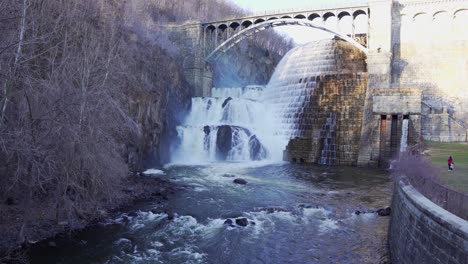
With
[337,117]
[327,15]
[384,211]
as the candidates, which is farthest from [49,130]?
[327,15]

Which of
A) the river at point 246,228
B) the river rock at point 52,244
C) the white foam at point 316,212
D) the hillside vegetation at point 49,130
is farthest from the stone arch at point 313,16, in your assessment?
the river rock at point 52,244

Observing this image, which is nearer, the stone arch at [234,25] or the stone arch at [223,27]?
the stone arch at [234,25]

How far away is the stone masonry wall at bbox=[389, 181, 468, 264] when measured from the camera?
5.45 meters

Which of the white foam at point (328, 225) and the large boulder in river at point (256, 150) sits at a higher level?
the large boulder in river at point (256, 150)

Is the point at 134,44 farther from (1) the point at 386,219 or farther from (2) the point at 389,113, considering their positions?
(1) the point at 386,219

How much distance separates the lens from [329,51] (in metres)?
32.8

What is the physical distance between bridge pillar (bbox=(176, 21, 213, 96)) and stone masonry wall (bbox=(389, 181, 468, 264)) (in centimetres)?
2976

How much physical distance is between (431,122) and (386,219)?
13855 millimetres

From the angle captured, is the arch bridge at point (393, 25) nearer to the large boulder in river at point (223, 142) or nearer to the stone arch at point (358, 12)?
the stone arch at point (358, 12)

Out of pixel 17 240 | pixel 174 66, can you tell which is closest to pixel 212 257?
pixel 17 240

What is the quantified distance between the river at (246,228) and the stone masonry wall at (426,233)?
2.10 meters

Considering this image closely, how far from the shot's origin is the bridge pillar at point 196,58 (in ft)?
122

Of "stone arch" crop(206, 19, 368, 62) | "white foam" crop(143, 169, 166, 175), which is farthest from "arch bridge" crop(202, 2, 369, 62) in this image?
"white foam" crop(143, 169, 166, 175)

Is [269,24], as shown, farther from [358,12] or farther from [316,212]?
[316,212]
